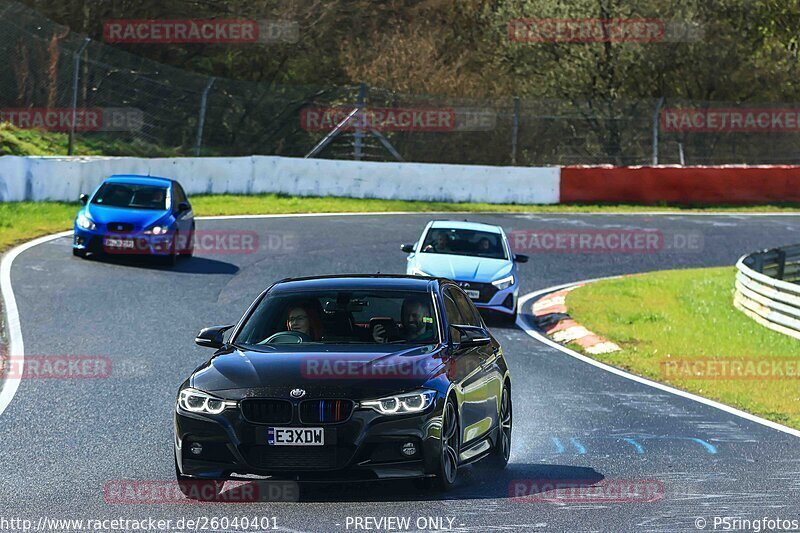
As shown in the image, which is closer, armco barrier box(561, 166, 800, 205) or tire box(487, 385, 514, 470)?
tire box(487, 385, 514, 470)

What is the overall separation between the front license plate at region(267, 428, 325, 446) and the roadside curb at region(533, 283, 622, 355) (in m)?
10.9

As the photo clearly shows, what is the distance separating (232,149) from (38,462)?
30.8 metres

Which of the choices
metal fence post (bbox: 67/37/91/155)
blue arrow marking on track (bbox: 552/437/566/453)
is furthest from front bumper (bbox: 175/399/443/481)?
metal fence post (bbox: 67/37/91/155)

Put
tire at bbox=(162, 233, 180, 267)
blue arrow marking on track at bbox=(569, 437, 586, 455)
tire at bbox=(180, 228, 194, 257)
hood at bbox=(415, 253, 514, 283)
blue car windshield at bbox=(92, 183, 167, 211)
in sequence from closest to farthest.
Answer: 1. blue arrow marking on track at bbox=(569, 437, 586, 455)
2. hood at bbox=(415, 253, 514, 283)
3. tire at bbox=(162, 233, 180, 267)
4. blue car windshield at bbox=(92, 183, 167, 211)
5. tire at bbox=(180, 228, 194, 257)

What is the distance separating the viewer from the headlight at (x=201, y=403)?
28.0 ft

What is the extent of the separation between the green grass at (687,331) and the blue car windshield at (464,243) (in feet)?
5.11

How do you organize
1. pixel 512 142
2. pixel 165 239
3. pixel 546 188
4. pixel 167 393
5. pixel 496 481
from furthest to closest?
pixel 512 142 → pixel 546 188 → pixel 165 239 → pixel 167 393 → pixel 496 481

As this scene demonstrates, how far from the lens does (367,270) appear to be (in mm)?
25312

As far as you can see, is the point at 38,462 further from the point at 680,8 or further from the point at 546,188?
the point at 680,8

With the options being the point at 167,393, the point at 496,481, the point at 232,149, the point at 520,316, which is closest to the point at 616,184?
the point at 232,149

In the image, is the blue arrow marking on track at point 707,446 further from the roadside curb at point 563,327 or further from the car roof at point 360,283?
the roadside curb at point 563,327
